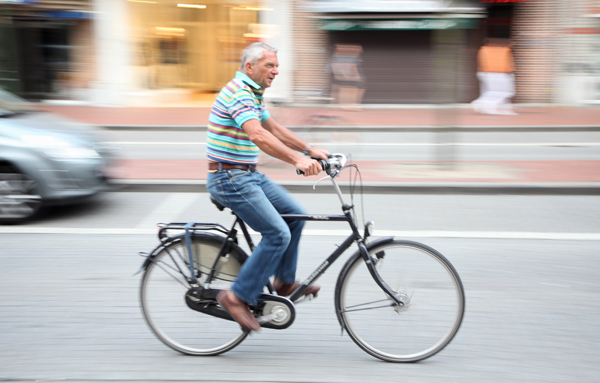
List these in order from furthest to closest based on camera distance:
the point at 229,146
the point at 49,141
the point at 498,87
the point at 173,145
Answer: the point at 498,87, the point at 173,145, the point at 49,141, the point at 229,146

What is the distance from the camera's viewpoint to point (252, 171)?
10.7 ft

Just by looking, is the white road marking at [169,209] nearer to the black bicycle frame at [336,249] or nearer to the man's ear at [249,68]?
the black bicycle frame at [336,249]

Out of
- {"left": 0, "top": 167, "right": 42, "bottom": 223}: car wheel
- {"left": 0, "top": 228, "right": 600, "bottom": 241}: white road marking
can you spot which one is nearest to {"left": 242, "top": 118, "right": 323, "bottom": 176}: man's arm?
{"left": 0, "top": 228, "right": 600, "bottom": 241}: white road marking

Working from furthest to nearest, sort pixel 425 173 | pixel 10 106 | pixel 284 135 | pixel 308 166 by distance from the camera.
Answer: pixel 425 173, pixel 10 106, pixel 284 135, pixel 308 166

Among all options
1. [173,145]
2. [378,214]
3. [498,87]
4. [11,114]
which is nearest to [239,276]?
[378,214]

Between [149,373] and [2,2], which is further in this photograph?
[2,2]

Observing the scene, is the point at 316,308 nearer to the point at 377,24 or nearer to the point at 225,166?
the point at 225,166

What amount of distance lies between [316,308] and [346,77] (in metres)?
12.8

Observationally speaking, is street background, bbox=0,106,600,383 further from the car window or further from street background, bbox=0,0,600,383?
the car window

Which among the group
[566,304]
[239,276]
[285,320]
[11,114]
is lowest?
[566,304]

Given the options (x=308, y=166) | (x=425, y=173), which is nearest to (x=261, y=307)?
(x=308, y=166)

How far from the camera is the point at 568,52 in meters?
17.7

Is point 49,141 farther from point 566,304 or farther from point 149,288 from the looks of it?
point 566,304

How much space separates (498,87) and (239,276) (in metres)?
14.1
